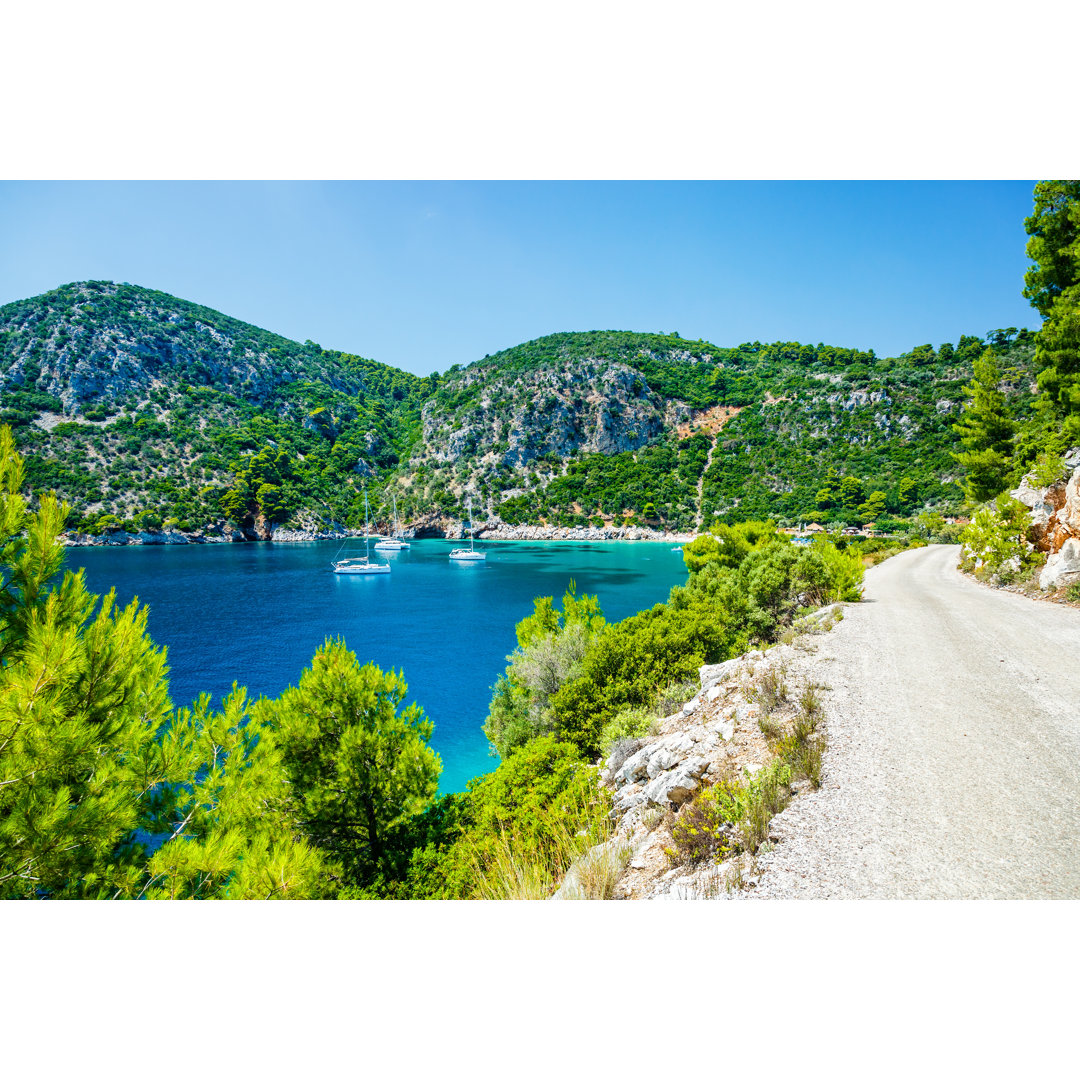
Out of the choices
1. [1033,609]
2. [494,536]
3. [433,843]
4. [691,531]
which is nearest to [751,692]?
[433,843]

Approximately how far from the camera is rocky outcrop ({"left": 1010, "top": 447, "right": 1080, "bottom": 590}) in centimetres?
916

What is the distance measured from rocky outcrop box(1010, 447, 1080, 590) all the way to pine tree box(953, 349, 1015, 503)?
6048 mm

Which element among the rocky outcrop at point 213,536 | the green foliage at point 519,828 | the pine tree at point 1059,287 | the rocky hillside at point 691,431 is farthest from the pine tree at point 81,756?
the rocky outcrop at point 213,536

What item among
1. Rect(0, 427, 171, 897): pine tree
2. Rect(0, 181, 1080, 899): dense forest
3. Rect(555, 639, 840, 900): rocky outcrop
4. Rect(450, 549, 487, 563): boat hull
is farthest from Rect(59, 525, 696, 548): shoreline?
Rect(0, 427, 171, 897): pine tree

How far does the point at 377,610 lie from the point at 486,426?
6323 cm

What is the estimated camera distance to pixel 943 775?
3.76 meters

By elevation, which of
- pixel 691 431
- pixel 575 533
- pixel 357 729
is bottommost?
pixel 357 729

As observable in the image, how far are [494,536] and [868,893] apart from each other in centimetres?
8001

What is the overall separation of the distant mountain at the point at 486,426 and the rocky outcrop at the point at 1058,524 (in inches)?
Answer: 1386

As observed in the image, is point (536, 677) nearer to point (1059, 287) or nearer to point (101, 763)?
point (101, 763)

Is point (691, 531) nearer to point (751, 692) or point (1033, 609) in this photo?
point (1033, 609)

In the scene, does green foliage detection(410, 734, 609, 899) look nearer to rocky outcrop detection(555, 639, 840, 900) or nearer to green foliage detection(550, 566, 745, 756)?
rocky outcrop detection(555, 639, 840, 900)

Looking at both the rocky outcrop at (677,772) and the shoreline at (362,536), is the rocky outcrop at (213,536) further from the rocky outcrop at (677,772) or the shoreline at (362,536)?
the rocky outcrop at (677,772)

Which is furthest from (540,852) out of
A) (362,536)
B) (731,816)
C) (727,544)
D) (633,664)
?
(362,536)
